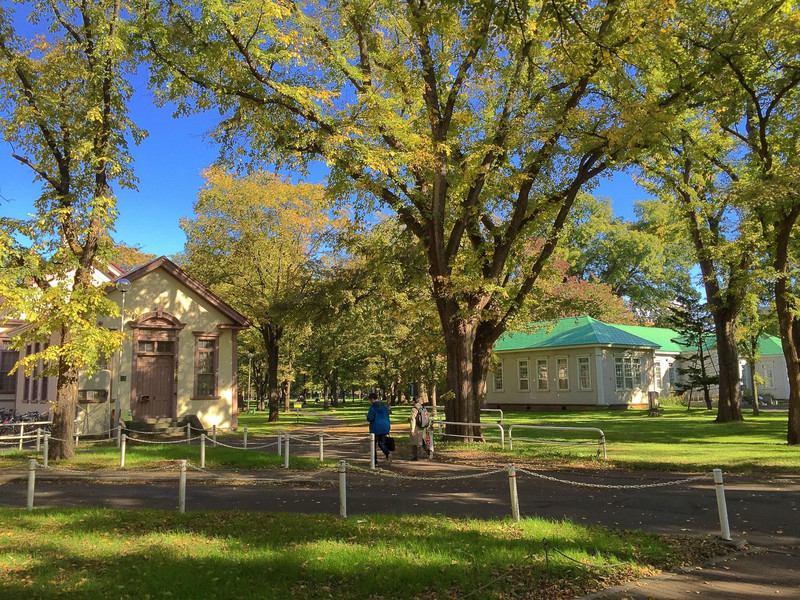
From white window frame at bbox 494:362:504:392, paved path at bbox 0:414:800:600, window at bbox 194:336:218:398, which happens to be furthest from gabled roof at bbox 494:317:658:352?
paved path at bbox 0:414:800:600

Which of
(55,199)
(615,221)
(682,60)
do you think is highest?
(615,221)

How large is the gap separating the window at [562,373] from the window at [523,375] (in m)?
A: 2.68

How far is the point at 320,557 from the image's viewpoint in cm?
602

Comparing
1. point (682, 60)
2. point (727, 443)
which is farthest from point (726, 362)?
point (682, 60)

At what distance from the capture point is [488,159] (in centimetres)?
1706

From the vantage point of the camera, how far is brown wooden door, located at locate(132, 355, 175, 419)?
22.1 m

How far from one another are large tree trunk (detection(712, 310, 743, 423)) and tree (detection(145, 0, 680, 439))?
11011mm

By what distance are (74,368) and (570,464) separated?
39.6 ft

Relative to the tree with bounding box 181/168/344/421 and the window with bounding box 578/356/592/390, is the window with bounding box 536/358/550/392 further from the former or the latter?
the tree with bounding box 181/168/344/421

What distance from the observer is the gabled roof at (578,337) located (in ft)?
119

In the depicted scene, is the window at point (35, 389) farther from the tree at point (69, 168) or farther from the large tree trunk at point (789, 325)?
the large tree trunk at point (789, 325)

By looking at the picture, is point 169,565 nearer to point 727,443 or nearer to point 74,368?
point 74,368

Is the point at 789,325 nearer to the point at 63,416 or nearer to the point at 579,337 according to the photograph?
the point at 63,416

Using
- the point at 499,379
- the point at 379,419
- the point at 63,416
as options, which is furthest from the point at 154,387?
the point at 499,379
